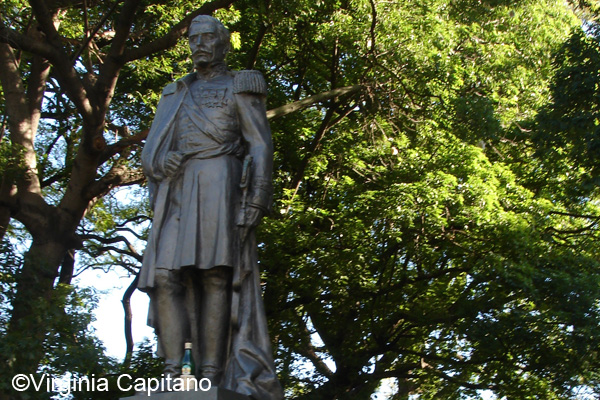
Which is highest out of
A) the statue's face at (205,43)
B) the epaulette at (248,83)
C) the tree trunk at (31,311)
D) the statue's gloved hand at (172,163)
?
the tree trunk at (31,311)

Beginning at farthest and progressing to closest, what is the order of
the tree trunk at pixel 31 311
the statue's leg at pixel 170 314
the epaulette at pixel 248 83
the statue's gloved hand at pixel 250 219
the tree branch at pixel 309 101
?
1. the tree branch at pixel 309 101
2. the tree trunk at pixel 31 311
3. the epaulette at pixel 248 83
4. the statue's gloved hand at pixel 250 219
5. the statue's leg at pixel 170 314

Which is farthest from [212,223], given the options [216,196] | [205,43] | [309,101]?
[309,101]

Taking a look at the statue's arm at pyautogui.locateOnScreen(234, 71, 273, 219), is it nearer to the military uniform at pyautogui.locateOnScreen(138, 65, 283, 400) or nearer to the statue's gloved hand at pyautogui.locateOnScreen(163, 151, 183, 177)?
the military uniform at pyautogui.locateOnScreen(138, 65, 283, 400)

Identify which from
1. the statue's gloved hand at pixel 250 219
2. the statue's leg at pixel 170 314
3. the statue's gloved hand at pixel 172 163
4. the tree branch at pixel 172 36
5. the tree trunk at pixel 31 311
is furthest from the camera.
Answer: the tree branch at pixel 172 36

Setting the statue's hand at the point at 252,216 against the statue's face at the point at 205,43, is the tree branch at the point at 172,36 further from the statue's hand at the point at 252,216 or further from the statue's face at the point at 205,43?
the statue's hand at the point at 252,216

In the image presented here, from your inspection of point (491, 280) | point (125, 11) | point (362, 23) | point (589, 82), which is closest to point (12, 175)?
point (125, 11)

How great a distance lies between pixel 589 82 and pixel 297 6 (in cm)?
614

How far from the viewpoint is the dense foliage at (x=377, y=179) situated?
15.6 metres

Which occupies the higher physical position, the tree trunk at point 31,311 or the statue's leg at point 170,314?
the tree trunk at point 31,311

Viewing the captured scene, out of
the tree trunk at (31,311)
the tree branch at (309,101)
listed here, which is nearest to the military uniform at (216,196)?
the tree trunk at (31,311)

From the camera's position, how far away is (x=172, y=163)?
7305 mm

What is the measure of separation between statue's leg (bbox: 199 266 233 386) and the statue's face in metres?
1.72

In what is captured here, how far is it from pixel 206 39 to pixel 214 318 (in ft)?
7.23

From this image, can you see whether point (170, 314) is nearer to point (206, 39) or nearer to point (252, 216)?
point (252, 216)
